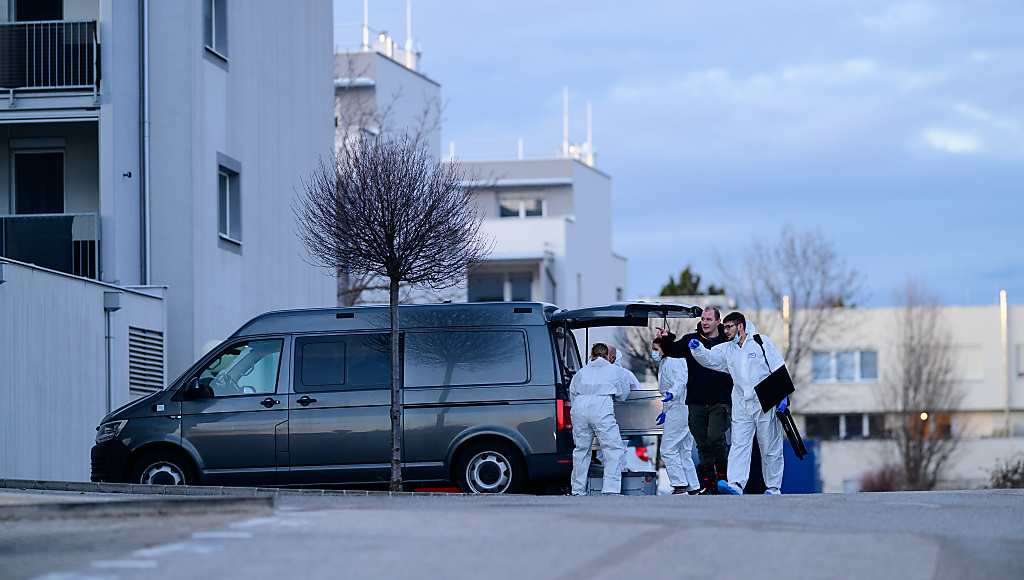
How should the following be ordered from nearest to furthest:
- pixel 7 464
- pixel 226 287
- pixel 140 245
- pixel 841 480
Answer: pixel 7 464 → pixel 140 245 → pixel 226 287 → pixel 841 480

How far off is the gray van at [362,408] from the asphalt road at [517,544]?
3720mm

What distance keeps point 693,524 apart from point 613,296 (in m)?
53.7

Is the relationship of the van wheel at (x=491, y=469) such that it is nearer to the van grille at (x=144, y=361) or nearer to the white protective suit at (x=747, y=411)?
the white protective suit at (x=747, y=411)

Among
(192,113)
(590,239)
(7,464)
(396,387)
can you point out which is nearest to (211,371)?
(396,387)

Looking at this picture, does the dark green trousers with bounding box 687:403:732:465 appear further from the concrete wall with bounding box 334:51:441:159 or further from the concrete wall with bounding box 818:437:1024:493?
the concrete wall with bounding box 818:437:1024:493

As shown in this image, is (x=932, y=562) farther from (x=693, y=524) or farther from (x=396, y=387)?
(x=396, y=387)

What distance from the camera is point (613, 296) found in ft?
207

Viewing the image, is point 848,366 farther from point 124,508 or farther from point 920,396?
point 124,508

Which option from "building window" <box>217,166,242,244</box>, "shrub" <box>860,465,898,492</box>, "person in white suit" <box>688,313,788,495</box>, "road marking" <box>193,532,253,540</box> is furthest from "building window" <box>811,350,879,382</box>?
"road marking" <box>193,532,253,540</box>

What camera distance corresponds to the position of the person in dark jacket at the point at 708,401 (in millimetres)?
15109

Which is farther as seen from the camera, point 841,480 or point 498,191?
point 498,191

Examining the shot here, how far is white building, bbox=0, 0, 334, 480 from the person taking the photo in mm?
19125

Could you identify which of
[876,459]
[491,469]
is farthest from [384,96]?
[491,469]

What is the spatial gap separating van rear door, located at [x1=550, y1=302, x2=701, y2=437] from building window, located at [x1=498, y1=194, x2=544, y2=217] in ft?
153
